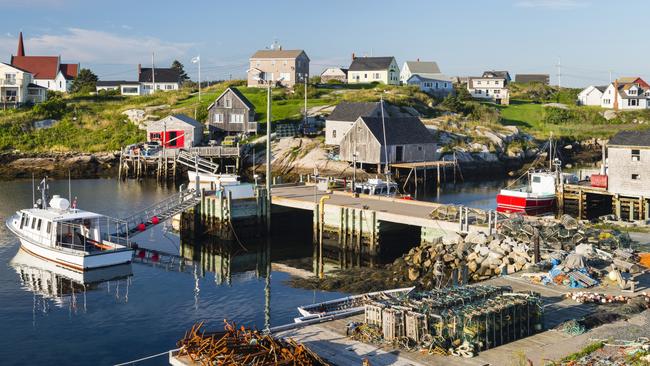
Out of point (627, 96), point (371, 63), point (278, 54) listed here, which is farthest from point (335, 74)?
point (627, 96)

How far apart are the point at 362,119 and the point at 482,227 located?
35.7 metres

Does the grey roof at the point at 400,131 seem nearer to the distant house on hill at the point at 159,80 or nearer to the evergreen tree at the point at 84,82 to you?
the distant house on hill at the point at 159,80

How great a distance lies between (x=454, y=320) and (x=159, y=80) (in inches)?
4421

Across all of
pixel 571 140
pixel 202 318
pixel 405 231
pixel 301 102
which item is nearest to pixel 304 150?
pixel 301 102

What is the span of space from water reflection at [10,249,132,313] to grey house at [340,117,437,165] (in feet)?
120

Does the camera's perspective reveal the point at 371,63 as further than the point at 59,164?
Yes

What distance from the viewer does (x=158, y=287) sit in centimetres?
3516

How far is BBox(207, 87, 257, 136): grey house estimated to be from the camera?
86.2 metres

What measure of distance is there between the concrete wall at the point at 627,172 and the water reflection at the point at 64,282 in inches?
1210

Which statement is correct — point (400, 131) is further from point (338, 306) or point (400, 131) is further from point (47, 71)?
point (47, 71)

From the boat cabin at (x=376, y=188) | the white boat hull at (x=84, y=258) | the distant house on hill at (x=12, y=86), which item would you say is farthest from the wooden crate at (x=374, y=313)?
the distant house on hill at (x=12, y=86)

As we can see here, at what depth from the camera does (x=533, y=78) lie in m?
174

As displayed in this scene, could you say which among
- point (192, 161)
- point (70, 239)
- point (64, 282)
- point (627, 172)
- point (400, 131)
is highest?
point (400, 131)

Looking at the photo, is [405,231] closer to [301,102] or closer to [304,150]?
[304,150]
